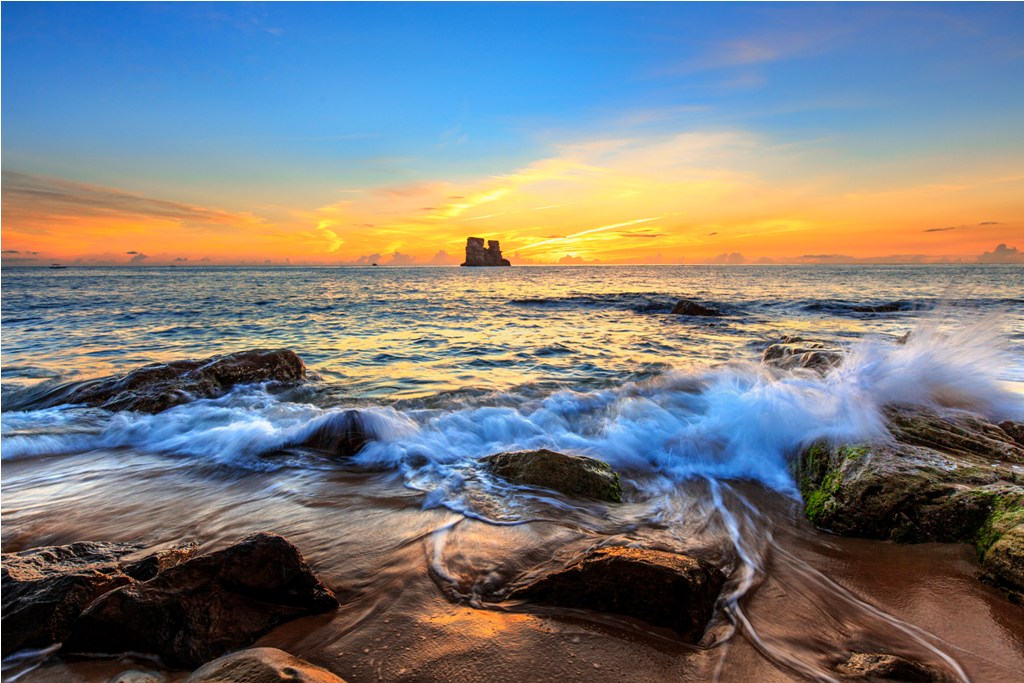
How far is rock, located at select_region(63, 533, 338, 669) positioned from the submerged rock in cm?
373

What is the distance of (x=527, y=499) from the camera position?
4219 millimetres

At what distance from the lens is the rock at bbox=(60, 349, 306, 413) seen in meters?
7.27

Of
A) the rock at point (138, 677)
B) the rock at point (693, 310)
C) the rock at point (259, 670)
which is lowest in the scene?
the rock at point (138, 677)

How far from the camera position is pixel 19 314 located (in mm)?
20453

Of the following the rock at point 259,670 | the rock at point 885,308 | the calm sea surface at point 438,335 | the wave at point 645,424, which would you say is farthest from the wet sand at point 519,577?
the rock at point 885,308

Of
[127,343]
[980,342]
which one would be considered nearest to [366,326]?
[127,343]

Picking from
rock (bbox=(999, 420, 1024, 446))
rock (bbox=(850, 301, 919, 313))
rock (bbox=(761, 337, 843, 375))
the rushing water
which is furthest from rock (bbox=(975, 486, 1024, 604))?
rock (bbox=(850, 301, 919, 313))

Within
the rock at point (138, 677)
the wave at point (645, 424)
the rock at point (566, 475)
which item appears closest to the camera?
the rock at point (138, 677)

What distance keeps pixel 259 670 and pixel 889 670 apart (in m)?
2.74

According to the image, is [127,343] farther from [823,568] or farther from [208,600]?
[823,568]

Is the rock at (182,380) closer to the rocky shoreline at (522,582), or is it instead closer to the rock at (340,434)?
the rock at (340,434)

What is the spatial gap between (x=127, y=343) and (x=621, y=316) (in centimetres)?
1782

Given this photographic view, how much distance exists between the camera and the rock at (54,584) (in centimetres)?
239

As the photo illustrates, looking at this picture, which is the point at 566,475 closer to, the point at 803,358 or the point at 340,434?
the point at 340,434
